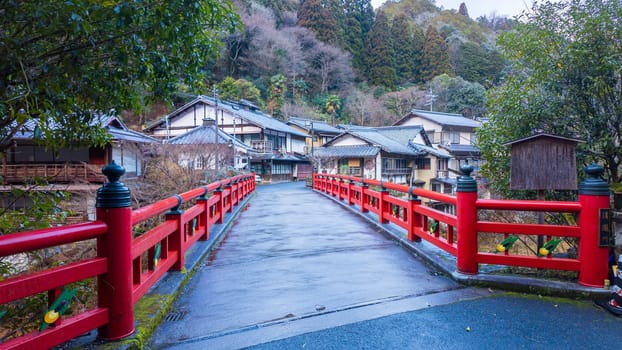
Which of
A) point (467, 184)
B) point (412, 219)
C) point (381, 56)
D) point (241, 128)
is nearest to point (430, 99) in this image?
point (381, 56)

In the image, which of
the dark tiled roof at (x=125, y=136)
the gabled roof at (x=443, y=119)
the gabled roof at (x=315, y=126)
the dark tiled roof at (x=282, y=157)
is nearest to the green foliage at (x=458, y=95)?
the gabled roof at (x=443, y=119)

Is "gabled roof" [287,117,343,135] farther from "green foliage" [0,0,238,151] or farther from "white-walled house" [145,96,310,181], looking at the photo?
"green foliage" [0,0,238,151]

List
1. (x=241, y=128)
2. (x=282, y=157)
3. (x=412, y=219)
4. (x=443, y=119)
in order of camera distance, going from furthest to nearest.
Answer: (x=443, y=119), (x=282, y=157), (x=241, y=128), (x=412, y=219)

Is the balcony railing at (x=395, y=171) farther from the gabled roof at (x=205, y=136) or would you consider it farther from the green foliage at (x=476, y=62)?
the green foliage at (x=476, y=62)

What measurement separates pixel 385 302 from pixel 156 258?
7.09ft

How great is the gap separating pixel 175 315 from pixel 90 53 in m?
2.41

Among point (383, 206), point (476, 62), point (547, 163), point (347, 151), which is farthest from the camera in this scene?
point (476, 62)

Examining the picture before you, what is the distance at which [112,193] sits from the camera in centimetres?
244

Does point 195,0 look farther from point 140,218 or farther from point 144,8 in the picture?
point 140,218

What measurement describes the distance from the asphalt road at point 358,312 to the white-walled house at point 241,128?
28.2 m

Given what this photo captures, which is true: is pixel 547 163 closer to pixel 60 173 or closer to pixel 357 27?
pixel 60 173

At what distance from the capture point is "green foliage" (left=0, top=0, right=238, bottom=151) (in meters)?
2.72

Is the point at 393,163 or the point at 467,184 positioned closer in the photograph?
the point at 467,184

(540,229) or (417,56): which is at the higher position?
(417,56)
